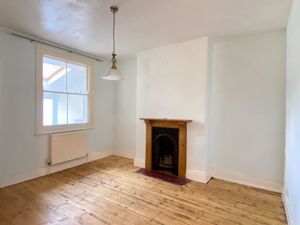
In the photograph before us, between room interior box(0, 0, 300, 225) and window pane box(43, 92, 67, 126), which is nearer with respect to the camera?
room interior box(0, 0, 300, 225)

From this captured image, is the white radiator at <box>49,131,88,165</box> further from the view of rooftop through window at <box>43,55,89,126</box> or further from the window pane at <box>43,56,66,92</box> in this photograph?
the window pane at <box>43,56,66,92</box>

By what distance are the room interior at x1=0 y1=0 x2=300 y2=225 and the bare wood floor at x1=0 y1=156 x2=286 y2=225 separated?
0.8 inches

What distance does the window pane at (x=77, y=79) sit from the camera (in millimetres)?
4035

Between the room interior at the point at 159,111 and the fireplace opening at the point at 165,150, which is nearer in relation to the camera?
the room interior at the point at 159,111

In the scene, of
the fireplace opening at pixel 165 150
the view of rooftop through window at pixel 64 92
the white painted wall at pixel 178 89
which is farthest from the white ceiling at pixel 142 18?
the fireplace opening at pixel 165 150

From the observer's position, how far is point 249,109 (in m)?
3.16

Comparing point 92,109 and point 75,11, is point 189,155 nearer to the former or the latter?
point 92,109

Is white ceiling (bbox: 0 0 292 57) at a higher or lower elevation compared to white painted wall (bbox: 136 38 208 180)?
higher

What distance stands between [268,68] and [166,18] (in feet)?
6.03

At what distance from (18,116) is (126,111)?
2350 millimetres

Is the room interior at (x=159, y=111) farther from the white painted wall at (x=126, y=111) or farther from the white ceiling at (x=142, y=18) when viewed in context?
the white painted wall at (x=126, y=111)

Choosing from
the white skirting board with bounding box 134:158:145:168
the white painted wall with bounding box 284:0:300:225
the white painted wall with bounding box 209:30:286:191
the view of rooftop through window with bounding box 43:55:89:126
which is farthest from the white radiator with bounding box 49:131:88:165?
the white painted wall with bounding box 284:0:300:225

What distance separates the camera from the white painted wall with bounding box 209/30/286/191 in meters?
2.95

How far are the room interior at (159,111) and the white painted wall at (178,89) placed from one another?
0.02 m
